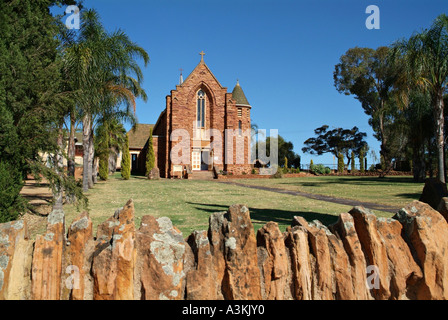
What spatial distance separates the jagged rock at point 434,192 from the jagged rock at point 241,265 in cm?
549

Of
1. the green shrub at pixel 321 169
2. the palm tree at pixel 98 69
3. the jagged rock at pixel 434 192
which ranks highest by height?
the palm tree at pixel 98 69

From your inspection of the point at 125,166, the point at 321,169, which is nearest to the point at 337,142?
the point at 321,169

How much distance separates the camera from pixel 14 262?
261 centimetres

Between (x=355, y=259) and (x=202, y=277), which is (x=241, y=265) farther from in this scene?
(x=355, y=259)

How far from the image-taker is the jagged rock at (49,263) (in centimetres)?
258

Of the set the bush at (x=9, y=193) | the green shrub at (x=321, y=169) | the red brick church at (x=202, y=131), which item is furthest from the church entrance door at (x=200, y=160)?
the bush at (x=9, y=193)

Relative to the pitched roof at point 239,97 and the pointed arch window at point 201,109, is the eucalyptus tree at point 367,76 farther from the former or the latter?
the pointed arch window at point 201,109

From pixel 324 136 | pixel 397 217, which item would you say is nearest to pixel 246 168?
pixel 324 136

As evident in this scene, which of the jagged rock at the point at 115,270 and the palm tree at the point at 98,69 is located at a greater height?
the palm tree at the point at 98,69

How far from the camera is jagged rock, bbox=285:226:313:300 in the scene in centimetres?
290

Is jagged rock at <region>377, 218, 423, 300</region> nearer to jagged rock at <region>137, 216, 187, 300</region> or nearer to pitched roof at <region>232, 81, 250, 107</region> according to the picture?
jagged rock at <region>137, 216, 187, 300</region>

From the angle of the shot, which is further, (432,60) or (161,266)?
(432,60)

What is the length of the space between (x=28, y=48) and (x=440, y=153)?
16.0 m

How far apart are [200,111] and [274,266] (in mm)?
37672
